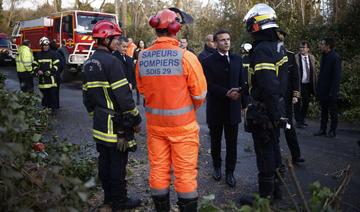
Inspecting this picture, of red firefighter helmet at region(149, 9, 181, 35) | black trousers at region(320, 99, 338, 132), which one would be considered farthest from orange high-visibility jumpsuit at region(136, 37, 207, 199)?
black trousers at region(320, 99, 338, 132)

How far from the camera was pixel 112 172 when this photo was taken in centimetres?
430

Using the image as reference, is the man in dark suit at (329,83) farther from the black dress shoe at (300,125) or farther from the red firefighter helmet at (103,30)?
the red firefighter helmet at (103,30)

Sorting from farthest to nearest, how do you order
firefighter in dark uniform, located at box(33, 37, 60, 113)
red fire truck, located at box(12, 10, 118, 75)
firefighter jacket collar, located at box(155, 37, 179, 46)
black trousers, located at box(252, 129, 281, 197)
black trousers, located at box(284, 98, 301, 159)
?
red fire truck, located at box(12, 10, 118, 75) < firefighter in dark uniform, located at box(33, 37, 60, 113) < black trousers, located at box(284, 98, 301, 159) < black trousers, located at box(252, 129, 281, 197) < firefighter jacket collar, located at box(155, 37, 179, 46)

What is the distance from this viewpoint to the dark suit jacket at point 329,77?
773 centimetres

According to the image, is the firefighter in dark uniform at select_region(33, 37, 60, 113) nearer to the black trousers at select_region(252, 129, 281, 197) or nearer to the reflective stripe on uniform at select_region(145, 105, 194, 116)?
the reflective stripe on uniform at select_region(145, 105, 194, 116)

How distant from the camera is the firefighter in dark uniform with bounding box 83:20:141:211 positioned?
163 inches

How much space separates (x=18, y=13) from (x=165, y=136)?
5167cm

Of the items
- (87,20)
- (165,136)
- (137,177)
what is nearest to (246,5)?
(87,20)

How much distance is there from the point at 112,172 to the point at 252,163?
2.74 meters

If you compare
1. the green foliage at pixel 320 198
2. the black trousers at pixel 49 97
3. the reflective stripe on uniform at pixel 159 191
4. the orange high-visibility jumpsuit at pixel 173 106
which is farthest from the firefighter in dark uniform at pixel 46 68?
the green foliage at pixel 320 198

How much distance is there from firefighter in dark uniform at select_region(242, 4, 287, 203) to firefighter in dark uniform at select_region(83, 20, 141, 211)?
132 cm

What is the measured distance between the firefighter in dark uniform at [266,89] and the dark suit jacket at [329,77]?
3.76 metres

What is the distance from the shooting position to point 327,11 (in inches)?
607

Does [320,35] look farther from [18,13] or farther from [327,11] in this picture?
[18,13]
